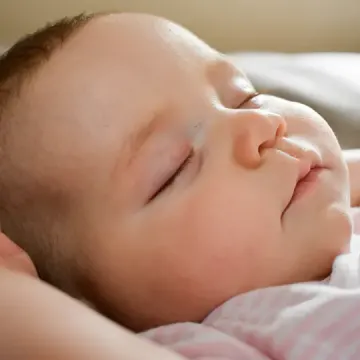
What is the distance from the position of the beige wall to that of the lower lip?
83 cm

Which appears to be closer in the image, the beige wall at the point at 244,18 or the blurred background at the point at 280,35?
the blurred background at the point at 280,35

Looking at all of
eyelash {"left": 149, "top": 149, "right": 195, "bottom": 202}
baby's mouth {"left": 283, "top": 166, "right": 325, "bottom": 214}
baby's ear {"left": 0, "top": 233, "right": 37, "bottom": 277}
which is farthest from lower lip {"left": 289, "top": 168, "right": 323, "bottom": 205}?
baby's ear {"left": 0, "top": 233, "right": 37, "bottom": 277}

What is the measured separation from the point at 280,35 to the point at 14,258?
1.17m

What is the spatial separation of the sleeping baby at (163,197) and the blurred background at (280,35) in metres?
0.40

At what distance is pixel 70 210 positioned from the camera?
73 centimetres

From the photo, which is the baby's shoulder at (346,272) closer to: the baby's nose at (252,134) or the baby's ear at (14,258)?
the baby's nose at (252,134)

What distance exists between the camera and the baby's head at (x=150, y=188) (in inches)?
27.4

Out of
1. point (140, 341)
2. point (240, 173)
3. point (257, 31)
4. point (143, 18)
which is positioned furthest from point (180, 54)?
point (257, 31)

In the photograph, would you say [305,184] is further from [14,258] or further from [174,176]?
[14,258]

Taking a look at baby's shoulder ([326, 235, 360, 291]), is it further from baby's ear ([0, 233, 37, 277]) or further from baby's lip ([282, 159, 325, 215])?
baby's ear ([0, 233, 37, 277])

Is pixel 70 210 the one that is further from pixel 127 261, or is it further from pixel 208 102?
pixel 208 102

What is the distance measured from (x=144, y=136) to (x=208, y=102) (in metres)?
0.08

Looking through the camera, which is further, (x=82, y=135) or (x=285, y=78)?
(x=285, y=78)

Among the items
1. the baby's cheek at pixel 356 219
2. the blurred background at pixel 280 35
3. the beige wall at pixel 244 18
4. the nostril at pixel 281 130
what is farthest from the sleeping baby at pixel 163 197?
the beige wall at pixel 244 18
